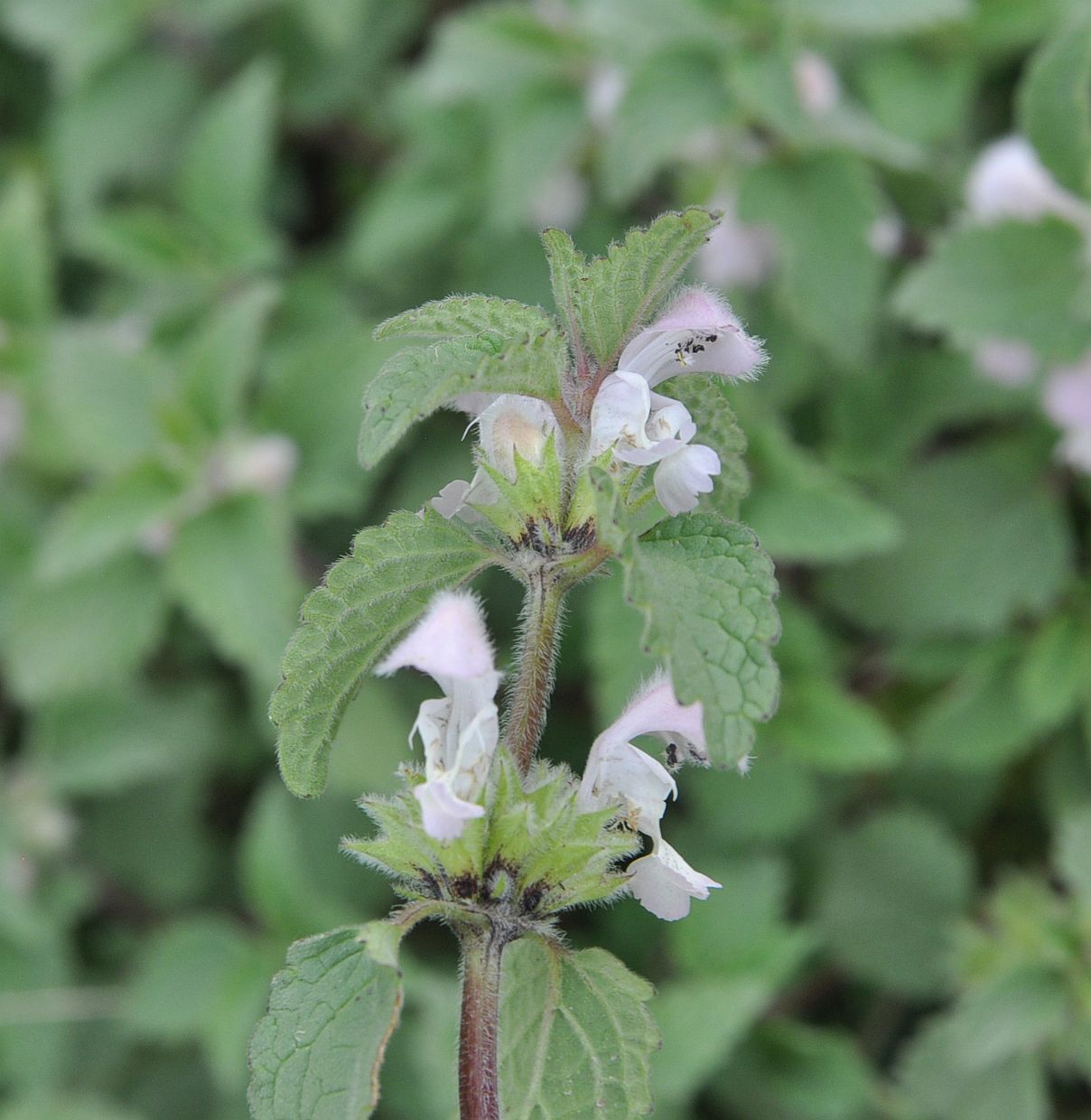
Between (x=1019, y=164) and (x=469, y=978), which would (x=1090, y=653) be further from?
(x=469, y=978)

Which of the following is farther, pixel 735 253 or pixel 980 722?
pixel 735 253

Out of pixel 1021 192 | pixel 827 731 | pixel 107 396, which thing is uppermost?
pixel 1021 192

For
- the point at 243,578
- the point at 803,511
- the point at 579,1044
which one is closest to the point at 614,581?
the point at 803,511

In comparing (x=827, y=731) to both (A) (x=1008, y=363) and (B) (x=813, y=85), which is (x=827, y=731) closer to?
(A) (x=1008, y=363)

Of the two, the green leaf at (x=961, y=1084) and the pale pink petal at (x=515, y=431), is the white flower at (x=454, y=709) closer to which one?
the pale pink petal at (x=515, y=431)

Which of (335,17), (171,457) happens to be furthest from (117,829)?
(335,17)

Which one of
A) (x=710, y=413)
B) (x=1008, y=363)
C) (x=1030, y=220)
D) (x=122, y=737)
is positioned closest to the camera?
(x=710, y=413)

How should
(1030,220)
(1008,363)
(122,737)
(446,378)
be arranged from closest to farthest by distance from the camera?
(446,378) < (1030,220) < (1008,363) < (122,737)
